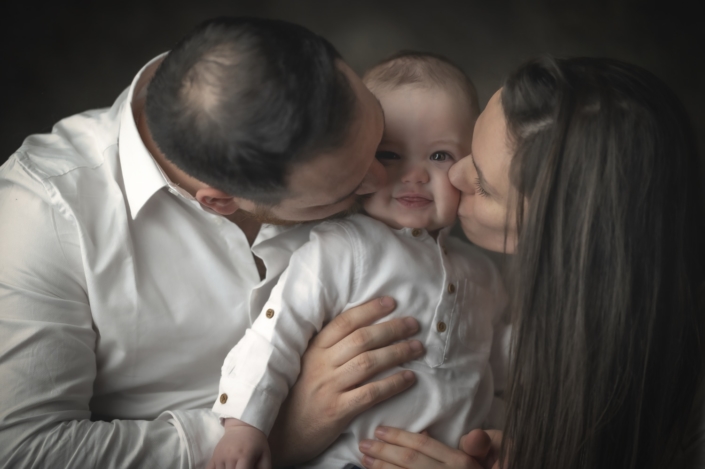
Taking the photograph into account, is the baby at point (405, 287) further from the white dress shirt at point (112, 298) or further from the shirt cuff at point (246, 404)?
the white dress shirt at point (112, 298)

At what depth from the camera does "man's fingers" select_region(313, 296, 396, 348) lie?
3.71 ft

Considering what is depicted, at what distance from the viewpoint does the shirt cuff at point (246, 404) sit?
1.04 meters

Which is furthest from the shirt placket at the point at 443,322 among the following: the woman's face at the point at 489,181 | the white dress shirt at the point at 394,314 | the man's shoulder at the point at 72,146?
the man's shoulder at the point at 72,146

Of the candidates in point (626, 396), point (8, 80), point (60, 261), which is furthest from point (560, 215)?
point (8, 80)

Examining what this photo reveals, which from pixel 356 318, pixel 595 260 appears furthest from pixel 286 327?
pixel 595 260

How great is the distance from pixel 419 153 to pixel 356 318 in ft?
1.19

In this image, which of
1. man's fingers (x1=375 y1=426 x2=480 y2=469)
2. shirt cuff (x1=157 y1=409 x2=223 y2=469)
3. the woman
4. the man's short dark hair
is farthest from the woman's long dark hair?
shirt cuff (x1=157 y1=409 x2=223 y2=469)

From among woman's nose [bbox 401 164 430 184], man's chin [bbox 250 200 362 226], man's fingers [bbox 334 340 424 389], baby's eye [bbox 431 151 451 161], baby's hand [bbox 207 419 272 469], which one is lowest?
baby's hand [bbox 207 419 272 469]

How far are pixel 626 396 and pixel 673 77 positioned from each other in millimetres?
1160

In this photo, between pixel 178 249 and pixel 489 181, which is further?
pixel 178 249

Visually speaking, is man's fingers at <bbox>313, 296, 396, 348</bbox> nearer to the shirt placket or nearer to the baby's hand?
the shirt placket

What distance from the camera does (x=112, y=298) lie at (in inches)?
42.1

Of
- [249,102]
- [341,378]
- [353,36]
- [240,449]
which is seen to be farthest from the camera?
[353,36]

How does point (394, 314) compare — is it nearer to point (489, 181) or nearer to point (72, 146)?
point (489, 181)
